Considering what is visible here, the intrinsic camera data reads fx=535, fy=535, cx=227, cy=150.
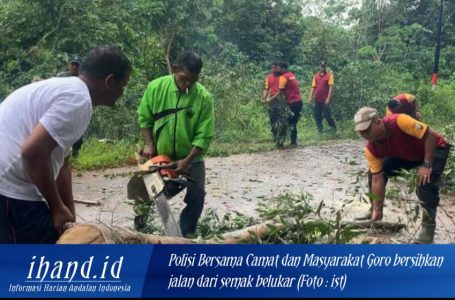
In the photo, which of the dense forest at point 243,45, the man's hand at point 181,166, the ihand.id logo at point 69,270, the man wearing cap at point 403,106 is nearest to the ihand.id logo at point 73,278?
the ihand.id logo at point 69,270

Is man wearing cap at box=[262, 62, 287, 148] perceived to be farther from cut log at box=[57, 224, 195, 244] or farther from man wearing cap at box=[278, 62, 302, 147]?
cut log at box=[57, 224, 195, 244]

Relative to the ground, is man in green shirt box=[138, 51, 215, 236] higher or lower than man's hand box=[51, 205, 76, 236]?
higher

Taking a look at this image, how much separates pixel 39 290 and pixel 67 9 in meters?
8.62

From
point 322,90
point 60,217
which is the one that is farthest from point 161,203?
point 322,90

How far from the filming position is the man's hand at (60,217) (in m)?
2.84

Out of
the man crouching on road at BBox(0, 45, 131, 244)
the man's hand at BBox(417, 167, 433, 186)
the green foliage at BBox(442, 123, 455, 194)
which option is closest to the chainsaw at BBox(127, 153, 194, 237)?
the man crouching on road at BBox(0, 45, 131, 244)

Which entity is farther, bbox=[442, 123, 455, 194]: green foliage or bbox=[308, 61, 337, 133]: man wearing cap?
bbox=[308, 61, 337, 133]: man wearing cap

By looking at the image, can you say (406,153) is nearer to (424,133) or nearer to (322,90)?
(424,133)

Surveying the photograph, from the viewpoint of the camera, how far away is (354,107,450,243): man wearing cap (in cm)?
473

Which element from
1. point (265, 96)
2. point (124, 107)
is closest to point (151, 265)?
point (124, 107)

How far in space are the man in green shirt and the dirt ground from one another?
745 mm

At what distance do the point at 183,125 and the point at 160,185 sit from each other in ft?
2.08

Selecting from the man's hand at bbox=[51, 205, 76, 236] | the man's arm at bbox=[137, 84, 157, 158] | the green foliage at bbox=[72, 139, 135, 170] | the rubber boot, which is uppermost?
the man's arm at bbox=[137, 84, 157, 158]

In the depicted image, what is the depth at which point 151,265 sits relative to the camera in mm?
3029
